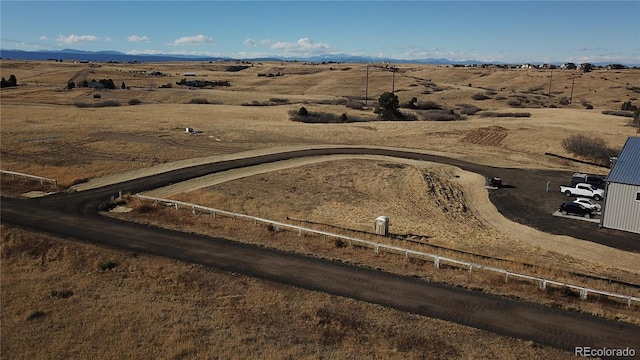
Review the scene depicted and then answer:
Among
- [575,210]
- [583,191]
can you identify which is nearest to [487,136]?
[583,191]

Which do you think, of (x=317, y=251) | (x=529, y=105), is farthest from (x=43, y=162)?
(x=529, y=105)

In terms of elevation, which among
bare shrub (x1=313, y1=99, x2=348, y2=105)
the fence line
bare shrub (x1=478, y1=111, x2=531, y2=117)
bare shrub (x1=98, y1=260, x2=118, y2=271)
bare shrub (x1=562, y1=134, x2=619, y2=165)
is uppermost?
bare shrub (x1=313, y1=99, x2=348, y2=105)

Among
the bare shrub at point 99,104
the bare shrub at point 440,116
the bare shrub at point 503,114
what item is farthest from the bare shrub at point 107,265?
the bare shrub at point 503,114

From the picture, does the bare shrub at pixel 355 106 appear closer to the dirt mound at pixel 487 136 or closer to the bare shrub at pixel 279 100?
the bare shrub at pixel 279 100

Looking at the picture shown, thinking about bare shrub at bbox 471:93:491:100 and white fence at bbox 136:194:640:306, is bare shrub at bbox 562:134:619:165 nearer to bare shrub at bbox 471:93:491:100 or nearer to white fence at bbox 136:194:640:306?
white fence at bbox 136:194:640:306

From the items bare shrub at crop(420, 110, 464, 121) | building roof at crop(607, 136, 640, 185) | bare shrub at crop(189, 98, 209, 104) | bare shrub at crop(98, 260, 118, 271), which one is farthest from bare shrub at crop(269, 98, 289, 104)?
bare shrub at crop(98, 260, 118, 271)

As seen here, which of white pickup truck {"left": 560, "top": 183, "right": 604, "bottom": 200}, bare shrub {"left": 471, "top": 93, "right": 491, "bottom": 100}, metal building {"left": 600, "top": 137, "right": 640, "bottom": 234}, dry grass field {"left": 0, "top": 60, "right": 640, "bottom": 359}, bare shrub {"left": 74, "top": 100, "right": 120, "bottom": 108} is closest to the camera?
dry grass field {"left": 0, "top": 60, "right": 640, "bottom": 359}

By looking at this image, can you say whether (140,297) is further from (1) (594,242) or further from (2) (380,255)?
(1) (594,242)
